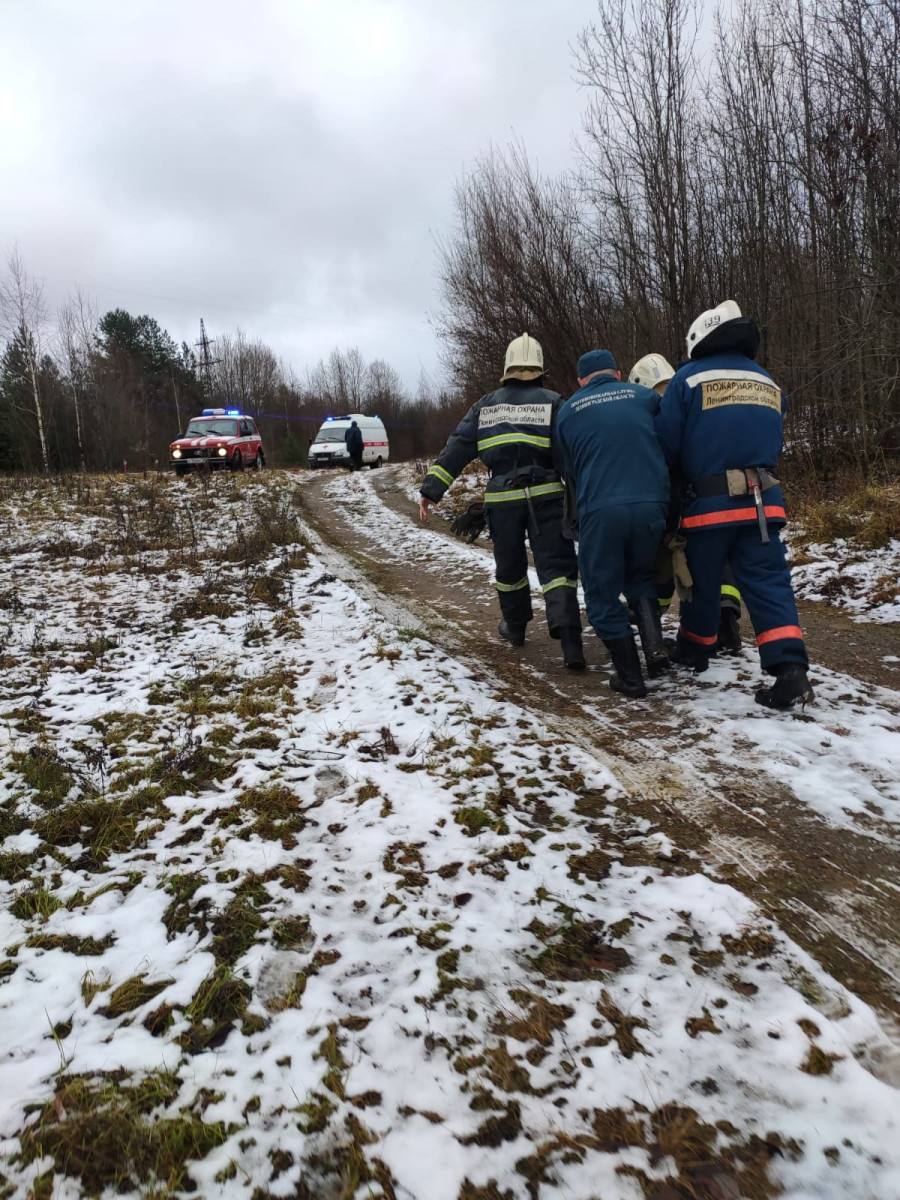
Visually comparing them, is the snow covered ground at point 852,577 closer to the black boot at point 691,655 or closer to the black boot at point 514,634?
the black boot at point 691,655

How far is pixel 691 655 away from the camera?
4.38 meters

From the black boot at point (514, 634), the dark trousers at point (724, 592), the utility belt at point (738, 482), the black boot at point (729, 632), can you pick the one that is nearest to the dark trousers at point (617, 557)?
the dark trousers at point (724, 592)

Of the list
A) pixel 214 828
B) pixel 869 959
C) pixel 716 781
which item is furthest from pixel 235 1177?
pixel 716 781

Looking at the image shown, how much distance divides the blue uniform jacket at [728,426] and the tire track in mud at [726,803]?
3.74 ft

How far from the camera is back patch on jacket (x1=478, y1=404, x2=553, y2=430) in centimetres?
487

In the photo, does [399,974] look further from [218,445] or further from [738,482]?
[218,445]

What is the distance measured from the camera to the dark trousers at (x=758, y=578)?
3578mm

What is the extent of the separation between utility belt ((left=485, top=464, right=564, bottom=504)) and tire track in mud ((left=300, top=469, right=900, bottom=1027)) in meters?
1.26

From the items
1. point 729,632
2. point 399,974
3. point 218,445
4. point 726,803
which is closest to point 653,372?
point 729,632

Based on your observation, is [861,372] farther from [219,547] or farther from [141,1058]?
[141,1058]

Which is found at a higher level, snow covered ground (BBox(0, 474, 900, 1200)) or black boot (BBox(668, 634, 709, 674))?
black boot (BBox(668, 634, 709, 674))

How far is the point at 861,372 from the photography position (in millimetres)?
8992

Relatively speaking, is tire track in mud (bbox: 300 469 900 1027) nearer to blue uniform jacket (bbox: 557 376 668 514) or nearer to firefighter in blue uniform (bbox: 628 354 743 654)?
firefighter in blue uniform (bbox: 628 354 743 654)

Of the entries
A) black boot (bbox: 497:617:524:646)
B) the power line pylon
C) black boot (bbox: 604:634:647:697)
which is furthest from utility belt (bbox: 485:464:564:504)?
the power line pylon
